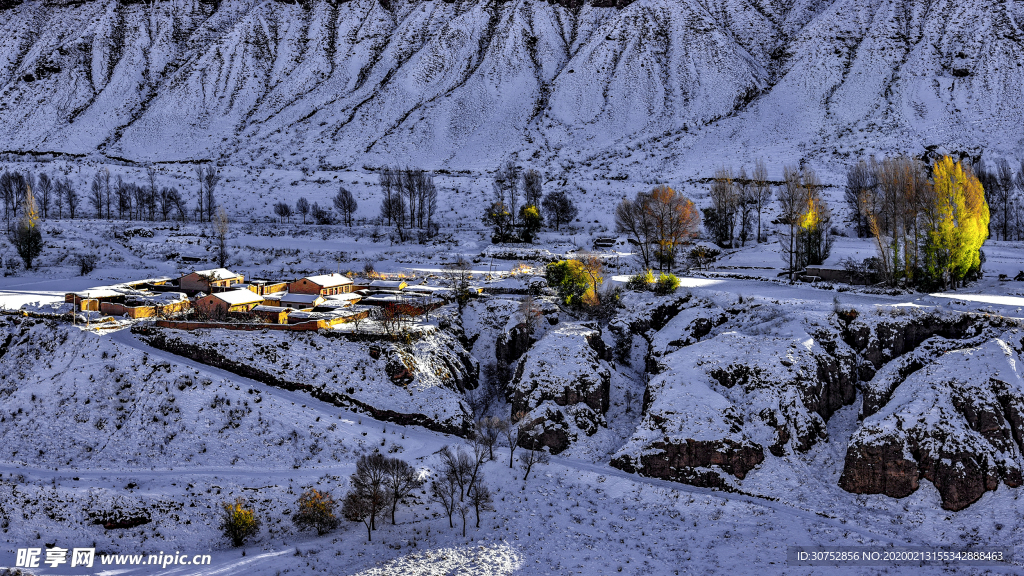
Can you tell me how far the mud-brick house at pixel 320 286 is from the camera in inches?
2029

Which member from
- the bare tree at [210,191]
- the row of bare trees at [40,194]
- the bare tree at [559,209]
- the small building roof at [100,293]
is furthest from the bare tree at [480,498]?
the row of bare trees at [40,194]

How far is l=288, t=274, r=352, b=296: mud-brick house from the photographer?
51531 mm

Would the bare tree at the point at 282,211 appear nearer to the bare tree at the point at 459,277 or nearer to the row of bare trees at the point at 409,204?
the row of bare trees at the point at 409,204

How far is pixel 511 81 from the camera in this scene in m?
147

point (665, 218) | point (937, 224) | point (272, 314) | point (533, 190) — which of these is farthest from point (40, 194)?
point (937, 224)

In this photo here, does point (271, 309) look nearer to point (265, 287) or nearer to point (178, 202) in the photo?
point (265, 287)

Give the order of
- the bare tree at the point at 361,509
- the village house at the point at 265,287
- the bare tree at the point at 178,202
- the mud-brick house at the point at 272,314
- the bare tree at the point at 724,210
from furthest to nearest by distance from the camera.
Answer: the bare tree at the point at 178,202 → the bare tree at the point at 724,210 → the village house at the point at 265,287 → the mud-brick house at the point at 272,314 → the bare tree at the point at 361,509

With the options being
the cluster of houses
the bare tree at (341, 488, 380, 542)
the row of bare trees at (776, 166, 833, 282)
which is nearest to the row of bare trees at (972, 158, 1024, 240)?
the row of bare trees at (776, 166, 833, 282)

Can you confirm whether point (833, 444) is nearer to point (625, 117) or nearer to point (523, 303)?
point (523, 303)

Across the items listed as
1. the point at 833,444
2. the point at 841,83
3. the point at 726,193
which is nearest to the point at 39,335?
the point at 833,444

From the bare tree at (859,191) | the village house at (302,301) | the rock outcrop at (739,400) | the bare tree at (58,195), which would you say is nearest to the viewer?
the rock outcrop at (739,400)

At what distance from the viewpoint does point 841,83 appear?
12912 centimetres

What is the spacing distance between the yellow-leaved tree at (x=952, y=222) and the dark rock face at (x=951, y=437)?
1322 cm

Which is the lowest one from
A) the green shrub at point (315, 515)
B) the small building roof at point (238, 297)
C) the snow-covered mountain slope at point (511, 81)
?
the green shrub at point (315, 515)
